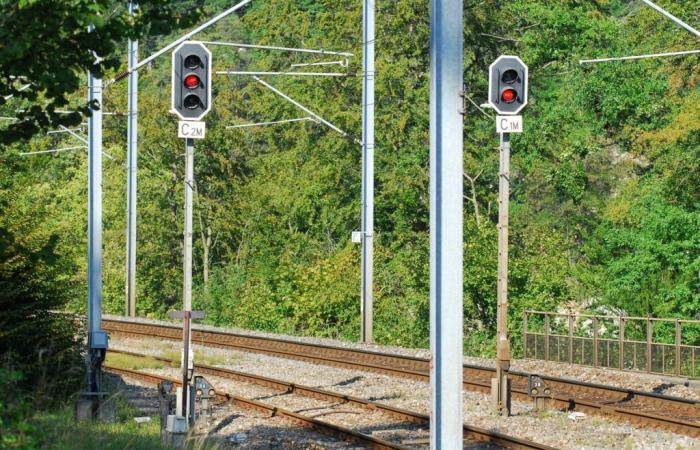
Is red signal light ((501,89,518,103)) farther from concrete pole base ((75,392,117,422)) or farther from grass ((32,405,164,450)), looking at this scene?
concrete pole base ((75,392,117,422))

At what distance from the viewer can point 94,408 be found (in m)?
17.0

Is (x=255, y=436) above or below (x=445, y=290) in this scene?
below

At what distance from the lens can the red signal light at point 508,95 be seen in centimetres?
1706

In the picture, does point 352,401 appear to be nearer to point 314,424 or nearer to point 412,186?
point 314,424

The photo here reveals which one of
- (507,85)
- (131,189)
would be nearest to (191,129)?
(507,85)

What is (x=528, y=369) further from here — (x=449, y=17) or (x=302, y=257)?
(x=302, y=257)

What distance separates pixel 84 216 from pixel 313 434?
132 feet

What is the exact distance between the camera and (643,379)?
78.8 ft

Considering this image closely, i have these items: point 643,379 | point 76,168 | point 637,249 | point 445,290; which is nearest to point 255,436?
point 445,290

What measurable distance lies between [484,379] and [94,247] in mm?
8609

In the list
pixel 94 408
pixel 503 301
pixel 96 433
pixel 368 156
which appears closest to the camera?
pixel 96 433

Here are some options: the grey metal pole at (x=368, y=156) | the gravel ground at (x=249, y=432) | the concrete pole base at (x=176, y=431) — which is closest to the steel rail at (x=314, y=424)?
the gravel ground at (x=249, y=432)

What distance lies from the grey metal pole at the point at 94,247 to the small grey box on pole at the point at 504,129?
5395 millimetres

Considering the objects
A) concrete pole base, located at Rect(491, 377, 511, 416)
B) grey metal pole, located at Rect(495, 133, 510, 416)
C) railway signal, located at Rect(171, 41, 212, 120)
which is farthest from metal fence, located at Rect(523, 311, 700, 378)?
railway signal, located at Rect(171, 41, 212, 120)
